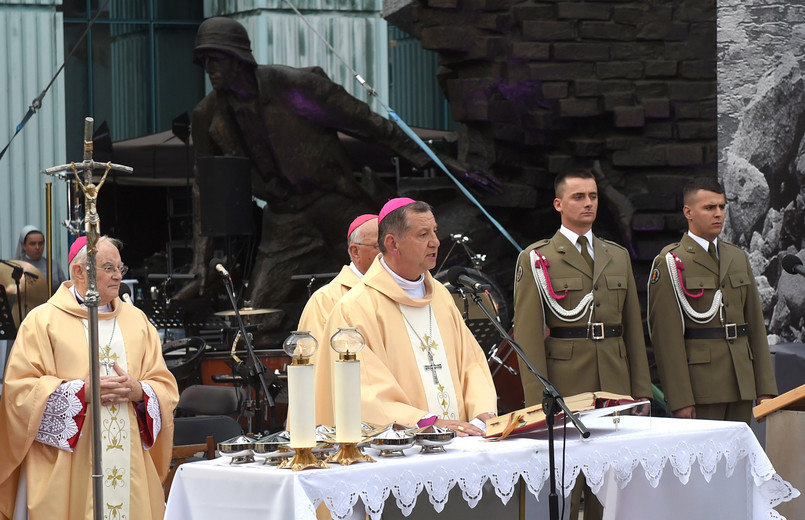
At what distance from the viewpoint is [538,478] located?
450 centimetres

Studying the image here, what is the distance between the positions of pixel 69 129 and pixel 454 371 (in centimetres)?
1316

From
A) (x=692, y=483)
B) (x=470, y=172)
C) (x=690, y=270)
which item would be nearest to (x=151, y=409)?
(x=692, y=483)

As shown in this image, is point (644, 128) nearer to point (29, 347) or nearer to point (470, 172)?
point (470, 172)

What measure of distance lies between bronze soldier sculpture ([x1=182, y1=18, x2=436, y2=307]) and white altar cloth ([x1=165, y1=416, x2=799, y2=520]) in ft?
27.5

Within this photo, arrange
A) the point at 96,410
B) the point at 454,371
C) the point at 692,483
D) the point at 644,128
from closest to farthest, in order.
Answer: the point at 96,410
the point at 692,483
the point at 454,371
the point at 644,128

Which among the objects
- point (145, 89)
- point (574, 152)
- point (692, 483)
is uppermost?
point (145, 89)

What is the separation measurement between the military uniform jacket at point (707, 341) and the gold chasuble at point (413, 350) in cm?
169

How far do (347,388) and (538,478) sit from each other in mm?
766

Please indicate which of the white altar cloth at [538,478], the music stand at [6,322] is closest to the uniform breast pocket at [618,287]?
the white altar cloth at [538,478]

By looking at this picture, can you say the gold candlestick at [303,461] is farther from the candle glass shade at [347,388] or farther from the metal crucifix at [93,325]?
the metal crucifix at [93,325]

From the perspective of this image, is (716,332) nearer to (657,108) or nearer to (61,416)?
(61,416)

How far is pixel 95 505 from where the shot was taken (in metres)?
4.66

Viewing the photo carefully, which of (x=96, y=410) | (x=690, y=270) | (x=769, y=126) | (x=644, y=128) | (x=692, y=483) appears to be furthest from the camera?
(x=644, y=128)

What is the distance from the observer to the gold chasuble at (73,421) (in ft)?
18.7
